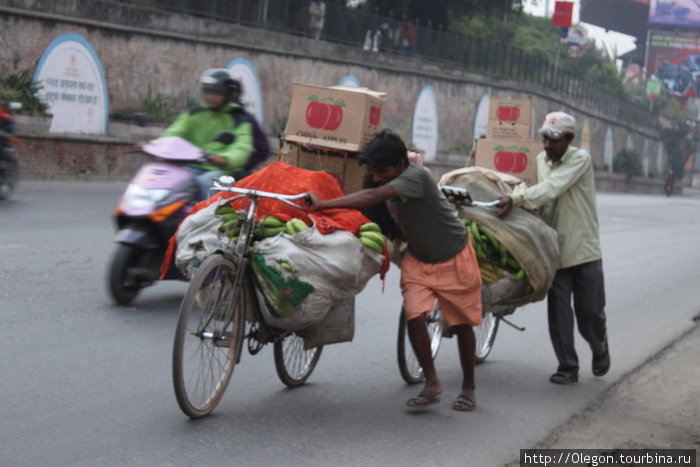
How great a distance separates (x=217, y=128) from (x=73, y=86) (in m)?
13.0

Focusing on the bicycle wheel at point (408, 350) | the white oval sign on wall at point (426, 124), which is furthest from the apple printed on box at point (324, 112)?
the white oval sign on wall at point (426, 124)

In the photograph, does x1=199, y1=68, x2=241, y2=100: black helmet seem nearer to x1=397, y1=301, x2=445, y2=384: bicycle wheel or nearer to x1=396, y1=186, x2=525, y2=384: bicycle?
x1=396, y1=186, x2=525, y2=384: bicycle

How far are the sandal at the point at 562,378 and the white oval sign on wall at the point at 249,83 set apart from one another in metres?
18.7

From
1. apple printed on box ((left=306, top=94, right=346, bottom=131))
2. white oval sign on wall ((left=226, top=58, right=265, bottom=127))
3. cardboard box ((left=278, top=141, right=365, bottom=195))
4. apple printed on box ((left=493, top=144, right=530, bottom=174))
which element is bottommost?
cardboard box ((left=278, top=141, right=365, bottom=195))

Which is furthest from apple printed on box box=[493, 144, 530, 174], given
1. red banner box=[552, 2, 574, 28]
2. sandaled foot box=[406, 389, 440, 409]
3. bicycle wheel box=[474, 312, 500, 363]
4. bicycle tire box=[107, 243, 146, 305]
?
Result: red banner box=[552, 2, 574, 28]

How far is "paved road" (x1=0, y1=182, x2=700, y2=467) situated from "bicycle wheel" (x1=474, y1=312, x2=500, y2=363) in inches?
4.9

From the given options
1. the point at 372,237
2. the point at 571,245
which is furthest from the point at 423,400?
the point at 571,245

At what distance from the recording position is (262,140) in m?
8.06

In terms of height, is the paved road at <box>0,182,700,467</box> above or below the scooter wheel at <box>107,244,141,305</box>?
below

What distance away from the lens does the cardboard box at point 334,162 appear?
7.13m

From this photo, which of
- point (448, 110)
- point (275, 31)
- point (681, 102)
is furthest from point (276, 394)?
point (681, 102)

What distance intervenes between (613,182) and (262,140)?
4856 centimetres

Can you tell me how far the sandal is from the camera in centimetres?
639

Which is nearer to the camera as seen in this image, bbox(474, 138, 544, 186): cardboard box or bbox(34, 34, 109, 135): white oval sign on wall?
bbox(474, 138, 544, 186): cardboard box
